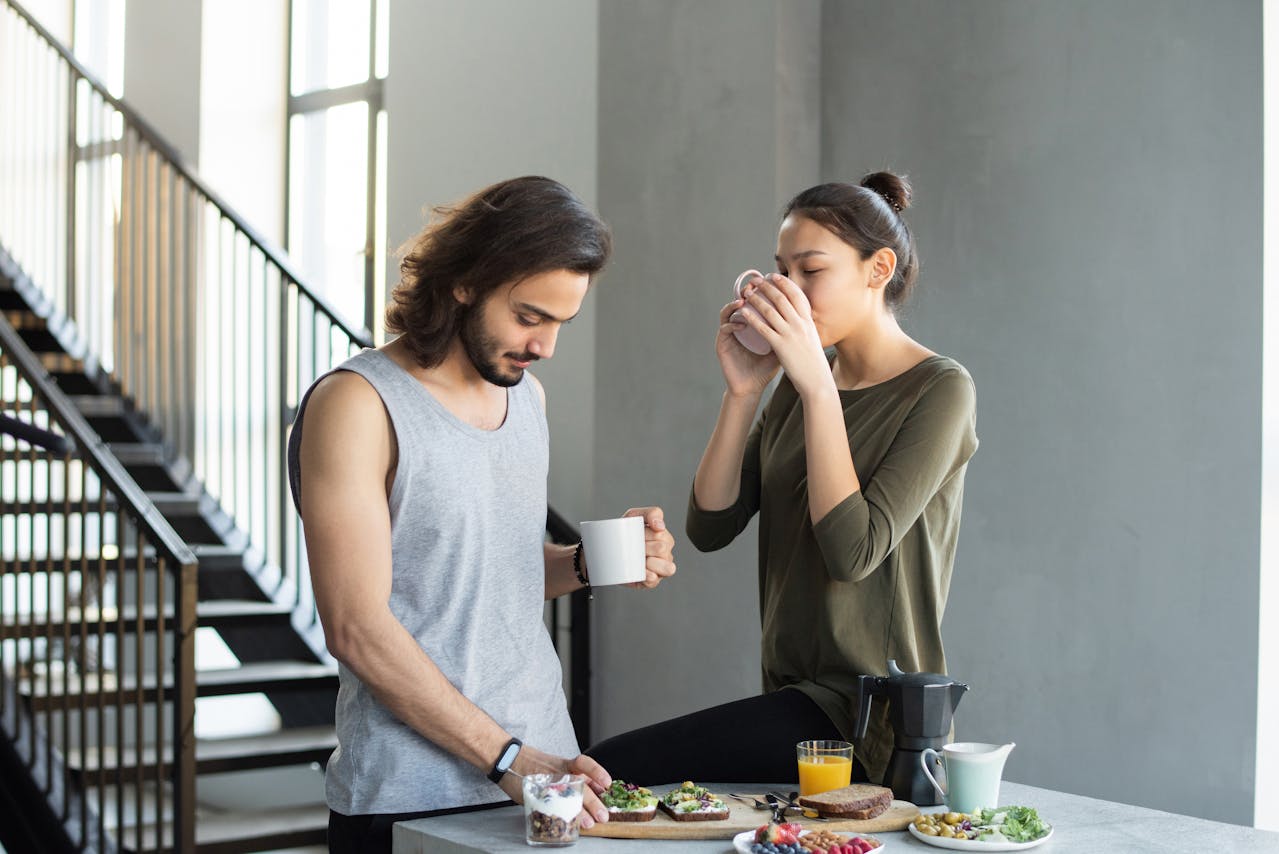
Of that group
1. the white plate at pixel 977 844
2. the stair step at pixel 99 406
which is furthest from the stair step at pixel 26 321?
the white plate at pixel 977 844

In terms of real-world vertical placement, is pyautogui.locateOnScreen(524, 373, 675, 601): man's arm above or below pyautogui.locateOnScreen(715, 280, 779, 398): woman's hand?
below

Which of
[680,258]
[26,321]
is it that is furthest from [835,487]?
[26,321]

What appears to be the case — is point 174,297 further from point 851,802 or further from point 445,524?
point 851,802

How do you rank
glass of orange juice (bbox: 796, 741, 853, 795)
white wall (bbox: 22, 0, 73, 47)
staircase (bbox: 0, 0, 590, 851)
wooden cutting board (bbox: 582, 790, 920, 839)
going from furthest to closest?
1. white wall (bbox: 22, 0, 73, 47)
2. staircase (bbox: 0, 0, 590, 851)
3. glass of orange juice (bbox: 796, 741, 853, 795)
4. wooden cutting board (bbox: 582, 790, 920, 839)

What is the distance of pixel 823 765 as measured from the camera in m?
1.57

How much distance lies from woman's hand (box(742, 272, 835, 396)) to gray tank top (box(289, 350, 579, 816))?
39 centimetres

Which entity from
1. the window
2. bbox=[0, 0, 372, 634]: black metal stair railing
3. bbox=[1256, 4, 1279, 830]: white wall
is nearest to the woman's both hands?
bbox=[1256, 4, 1279, 830]: white wall

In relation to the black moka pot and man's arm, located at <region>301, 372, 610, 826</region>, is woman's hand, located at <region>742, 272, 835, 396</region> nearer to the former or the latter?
the black moka pot

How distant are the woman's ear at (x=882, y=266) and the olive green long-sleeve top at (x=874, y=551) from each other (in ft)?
0.45

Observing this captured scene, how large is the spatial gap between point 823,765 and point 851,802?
0.09 meters

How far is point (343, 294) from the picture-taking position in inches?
233

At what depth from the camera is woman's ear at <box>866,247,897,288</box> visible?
1.87 metres

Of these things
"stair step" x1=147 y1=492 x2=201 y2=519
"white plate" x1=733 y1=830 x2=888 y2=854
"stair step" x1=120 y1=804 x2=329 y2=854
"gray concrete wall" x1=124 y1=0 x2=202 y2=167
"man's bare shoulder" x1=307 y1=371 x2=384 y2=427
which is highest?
Answer: "gray concrete wall" x1=124 y1=0 x2=202 y2=167

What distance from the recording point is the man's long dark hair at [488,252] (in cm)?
162
